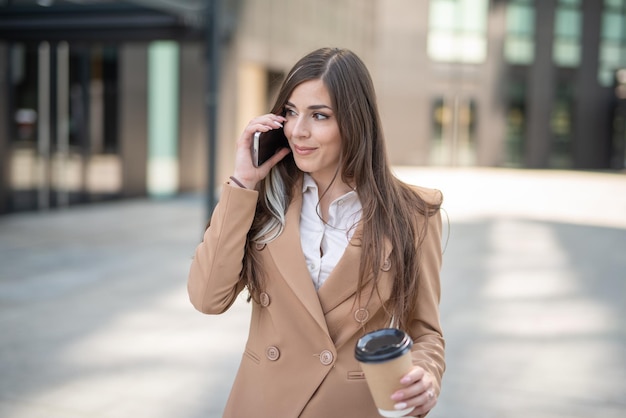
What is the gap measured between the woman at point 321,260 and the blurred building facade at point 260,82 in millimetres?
7766

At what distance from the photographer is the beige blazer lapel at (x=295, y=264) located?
1.92 m

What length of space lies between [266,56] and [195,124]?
419cm

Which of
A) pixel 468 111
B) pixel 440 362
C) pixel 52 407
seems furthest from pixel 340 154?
pixel 468 111

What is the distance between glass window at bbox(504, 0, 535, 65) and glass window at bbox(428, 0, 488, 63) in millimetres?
1243

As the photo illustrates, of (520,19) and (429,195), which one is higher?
(520,19)

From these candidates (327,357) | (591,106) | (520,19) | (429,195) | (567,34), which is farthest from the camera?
(591,106)

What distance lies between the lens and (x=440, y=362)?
196 centimetres

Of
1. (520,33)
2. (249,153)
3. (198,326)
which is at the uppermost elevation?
(520,33)

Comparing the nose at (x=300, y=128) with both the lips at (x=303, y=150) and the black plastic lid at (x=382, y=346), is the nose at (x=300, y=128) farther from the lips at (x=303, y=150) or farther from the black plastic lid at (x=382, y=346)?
the black plastic lid at (x=382, y=346)

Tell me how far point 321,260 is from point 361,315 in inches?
8.3

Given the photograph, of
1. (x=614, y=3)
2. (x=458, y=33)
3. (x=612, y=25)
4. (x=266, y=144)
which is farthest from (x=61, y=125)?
(x=614, y=3)

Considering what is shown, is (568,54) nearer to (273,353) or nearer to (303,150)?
(303,150)

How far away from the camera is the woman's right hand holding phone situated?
199 cm

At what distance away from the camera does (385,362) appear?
4.93 feet
